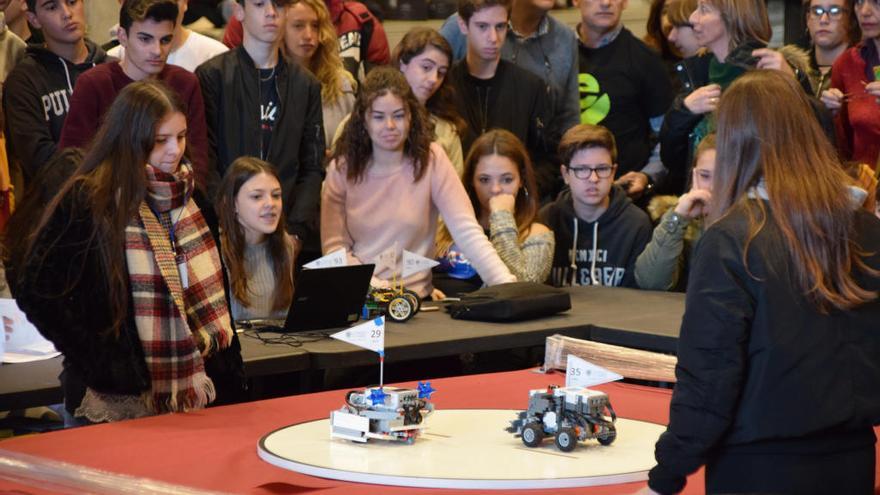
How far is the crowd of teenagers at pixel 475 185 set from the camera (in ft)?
8.50

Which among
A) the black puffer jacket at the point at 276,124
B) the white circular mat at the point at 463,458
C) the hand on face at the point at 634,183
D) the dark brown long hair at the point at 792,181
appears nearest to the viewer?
the dark brown long hair at the point at 792,181

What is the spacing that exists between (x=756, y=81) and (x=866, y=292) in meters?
0.46

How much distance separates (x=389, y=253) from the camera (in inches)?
206

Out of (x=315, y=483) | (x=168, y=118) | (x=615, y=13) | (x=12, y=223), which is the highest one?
(x=615, y=13)

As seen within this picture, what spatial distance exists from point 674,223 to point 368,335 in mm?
2565

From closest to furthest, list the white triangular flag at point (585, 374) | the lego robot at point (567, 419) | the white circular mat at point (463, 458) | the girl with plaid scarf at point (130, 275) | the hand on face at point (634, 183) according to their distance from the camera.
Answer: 1. the white circular mat at point (463, 458)
2. the lego robot at point (567, 419)
3. the white triangular flag at point (585, 374)
4. the girl with plaid scarf at point (130, 275)
5. the hand on face at point (634, 183)

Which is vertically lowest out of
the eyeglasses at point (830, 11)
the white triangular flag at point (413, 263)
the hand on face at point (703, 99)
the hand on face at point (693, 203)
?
the white triangular flag at point (413, 263)

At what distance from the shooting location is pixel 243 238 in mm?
4965

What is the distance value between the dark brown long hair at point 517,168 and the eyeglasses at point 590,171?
192 millimetres

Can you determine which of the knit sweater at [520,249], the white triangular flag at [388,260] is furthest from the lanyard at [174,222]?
the knit sweater at [520,249]

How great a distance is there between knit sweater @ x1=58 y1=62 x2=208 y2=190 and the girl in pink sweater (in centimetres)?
55

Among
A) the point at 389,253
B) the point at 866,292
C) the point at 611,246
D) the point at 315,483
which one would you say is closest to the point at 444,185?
the point at 389,253

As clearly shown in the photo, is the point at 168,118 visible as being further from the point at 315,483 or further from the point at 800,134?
the point at 800,134

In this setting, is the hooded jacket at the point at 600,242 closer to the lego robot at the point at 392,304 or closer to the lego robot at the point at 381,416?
the lego robot at the point at 392,304
